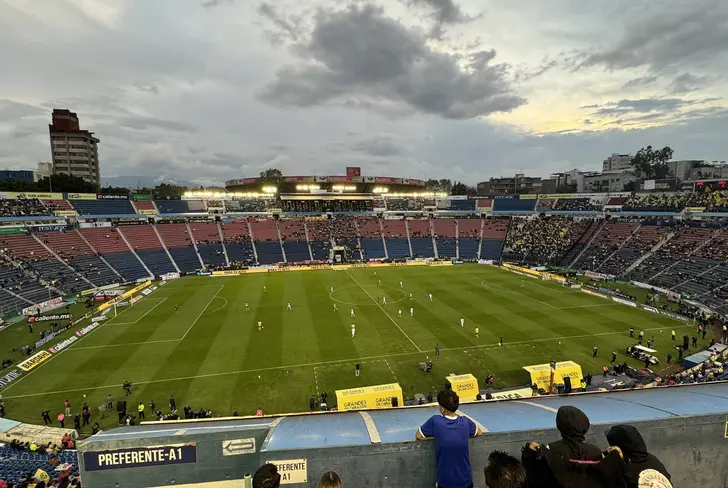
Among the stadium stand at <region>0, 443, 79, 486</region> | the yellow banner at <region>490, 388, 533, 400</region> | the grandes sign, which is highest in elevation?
the grandes sign

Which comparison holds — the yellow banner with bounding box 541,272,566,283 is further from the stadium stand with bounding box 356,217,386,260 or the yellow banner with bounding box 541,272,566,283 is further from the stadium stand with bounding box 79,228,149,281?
the stadium stand with bounding box 79,228,149,281

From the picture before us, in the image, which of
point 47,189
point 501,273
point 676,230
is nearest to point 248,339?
point 501,273

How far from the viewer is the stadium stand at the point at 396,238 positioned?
75.0 metres

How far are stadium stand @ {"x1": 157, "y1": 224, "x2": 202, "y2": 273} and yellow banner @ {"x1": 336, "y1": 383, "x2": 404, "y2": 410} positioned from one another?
5078 cm

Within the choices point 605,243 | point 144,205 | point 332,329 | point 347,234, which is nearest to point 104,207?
point 144,205

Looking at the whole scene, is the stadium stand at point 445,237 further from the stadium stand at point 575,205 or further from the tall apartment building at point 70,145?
the tall apartment building at point 70,145

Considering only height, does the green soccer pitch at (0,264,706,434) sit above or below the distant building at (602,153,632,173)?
below

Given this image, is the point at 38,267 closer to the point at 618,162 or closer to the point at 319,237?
the point at 319,237

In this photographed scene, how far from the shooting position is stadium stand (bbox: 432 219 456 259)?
75631mm

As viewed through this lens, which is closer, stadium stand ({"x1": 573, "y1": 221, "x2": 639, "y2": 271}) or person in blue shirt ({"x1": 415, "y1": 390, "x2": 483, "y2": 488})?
person in blue shirt ({"x1": 415, "y1": 390, "x2": 483, "y2": 488})

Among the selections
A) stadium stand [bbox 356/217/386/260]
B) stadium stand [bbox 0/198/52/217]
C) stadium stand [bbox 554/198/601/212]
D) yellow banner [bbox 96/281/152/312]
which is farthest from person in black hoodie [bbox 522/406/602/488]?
stadium stand [bbox 554/198/601/212]

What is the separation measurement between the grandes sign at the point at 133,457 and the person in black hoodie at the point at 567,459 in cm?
463

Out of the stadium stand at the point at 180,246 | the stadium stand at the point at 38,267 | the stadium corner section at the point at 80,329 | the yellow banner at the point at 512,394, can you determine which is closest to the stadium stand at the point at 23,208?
the stadium stand at the point at 38,267

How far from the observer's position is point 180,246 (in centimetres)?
6775
